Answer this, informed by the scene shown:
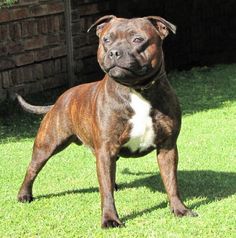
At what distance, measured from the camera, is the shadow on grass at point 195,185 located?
18.9 feet

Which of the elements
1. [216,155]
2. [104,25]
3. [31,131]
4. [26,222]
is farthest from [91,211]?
[31,131]

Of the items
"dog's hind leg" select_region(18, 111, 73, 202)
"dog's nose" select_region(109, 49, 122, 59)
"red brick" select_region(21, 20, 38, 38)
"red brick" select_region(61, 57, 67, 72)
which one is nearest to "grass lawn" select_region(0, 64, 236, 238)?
"dog's hind leg" select_region(18, 111, 73, 202)

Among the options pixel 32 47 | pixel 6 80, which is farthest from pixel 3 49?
pixel 32 47

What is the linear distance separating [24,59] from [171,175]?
6288 mm

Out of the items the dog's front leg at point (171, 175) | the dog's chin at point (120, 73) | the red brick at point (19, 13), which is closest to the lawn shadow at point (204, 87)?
the red brick at point (19, 13)

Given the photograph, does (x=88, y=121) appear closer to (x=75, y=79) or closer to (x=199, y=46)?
(x=75, y=79)

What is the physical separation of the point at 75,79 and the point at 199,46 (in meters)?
4.47

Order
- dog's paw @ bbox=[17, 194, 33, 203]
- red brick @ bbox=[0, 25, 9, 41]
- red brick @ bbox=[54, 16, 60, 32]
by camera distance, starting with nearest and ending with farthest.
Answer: dog's paw @ bbox=[17, 194, 33, 203] < red brick @ bbox=[0, 25, 9, 41] < red brick @ bbox=[54, 16, 60, 32]

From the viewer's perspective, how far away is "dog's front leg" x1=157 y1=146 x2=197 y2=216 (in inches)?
205

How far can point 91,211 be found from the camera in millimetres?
5477

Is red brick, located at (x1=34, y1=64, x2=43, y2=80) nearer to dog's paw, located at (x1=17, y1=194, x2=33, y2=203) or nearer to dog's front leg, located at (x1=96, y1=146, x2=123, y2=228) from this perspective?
dog's paw, located at (x1=17, y1=194, x2=33, y2=203)

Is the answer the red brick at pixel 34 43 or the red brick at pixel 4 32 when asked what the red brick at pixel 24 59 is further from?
the red brick at pixel 4 32

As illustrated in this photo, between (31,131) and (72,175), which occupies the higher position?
(72,175)

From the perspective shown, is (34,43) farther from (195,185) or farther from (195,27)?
(195,185)
